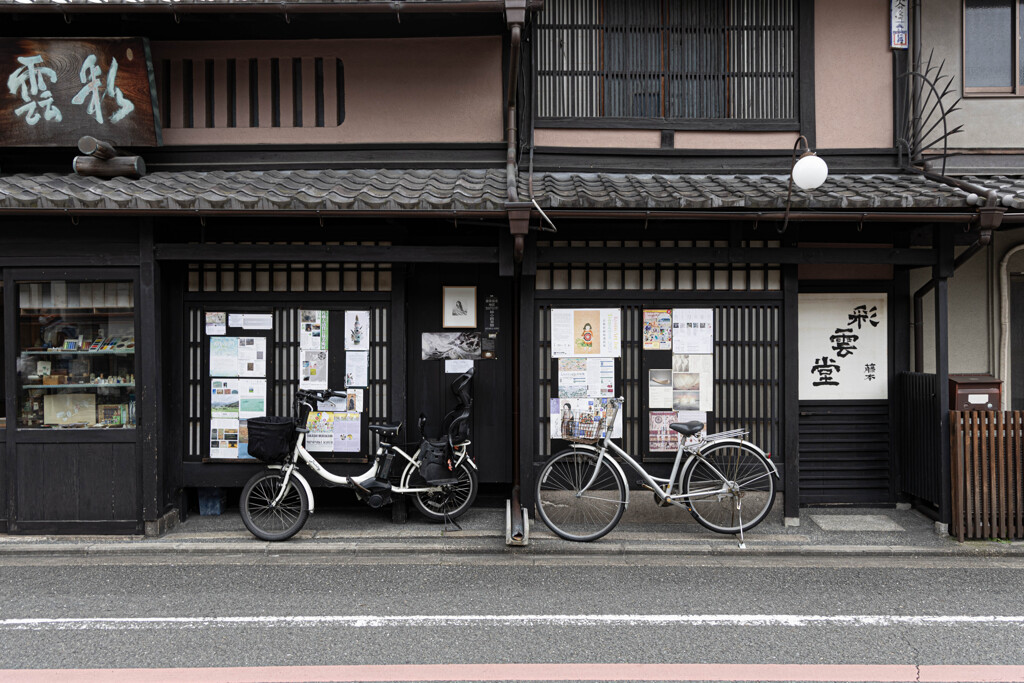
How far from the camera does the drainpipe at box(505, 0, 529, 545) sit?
680cm

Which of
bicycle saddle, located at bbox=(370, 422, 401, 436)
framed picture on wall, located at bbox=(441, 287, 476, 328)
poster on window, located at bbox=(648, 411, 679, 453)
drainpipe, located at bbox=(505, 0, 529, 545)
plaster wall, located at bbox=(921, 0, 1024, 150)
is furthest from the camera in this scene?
plaster wall, located at bbox=(921, 0, 1024, 150)

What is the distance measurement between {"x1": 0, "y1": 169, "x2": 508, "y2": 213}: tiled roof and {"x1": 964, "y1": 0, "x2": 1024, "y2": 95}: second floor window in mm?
6467

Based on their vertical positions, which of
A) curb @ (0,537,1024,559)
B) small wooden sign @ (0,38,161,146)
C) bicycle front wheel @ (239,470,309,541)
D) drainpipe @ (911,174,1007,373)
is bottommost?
curb @ (0,537,1024,559)

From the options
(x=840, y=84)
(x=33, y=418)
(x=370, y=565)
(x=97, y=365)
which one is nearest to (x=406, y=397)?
(x=370, y=565)

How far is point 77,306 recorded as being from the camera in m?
7.68

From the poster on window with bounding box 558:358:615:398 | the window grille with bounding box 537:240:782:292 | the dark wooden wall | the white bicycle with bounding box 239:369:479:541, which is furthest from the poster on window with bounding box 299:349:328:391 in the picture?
the poster on window with bounding box 558:358:615:398

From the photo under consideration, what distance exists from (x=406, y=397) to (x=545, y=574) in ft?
9.42

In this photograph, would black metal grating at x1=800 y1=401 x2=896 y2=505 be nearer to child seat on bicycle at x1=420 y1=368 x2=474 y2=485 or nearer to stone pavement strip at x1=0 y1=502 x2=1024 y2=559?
stone pavement strip at x1=0 y1=502 x2=1024 y2=559

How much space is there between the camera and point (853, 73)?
841 cm

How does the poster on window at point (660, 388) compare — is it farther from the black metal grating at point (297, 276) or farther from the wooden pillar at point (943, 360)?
the black metal grating at point (297, 276)

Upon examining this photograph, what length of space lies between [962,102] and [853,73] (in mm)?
1570

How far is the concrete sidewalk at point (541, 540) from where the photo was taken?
6949 mm

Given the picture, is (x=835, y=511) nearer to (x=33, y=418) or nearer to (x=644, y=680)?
(x=644, y=680)

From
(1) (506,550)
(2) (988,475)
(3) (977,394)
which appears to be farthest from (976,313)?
(1) (506,550)
